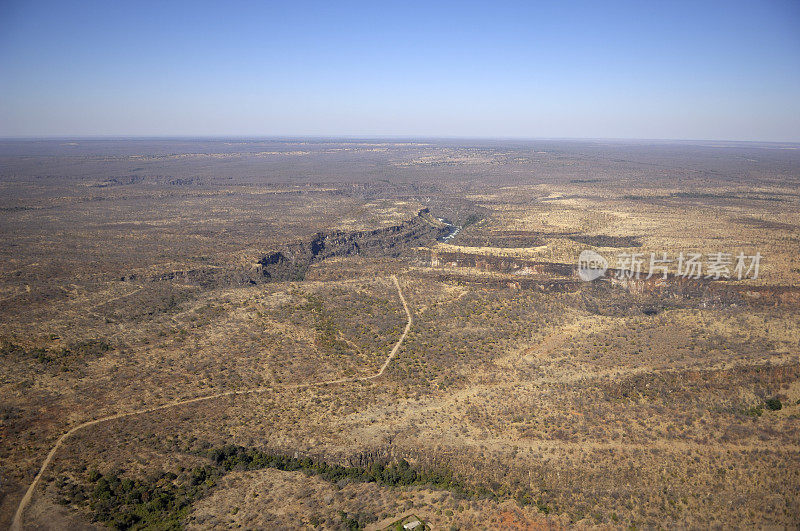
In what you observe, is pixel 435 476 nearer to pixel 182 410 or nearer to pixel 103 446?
pixel 182 410

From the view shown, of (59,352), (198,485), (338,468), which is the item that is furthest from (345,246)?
(198,485)

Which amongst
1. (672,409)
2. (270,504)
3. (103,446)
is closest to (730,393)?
(672,409)

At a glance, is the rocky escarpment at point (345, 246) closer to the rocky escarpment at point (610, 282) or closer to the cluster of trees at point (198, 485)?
the rocky escarpment at point (610, 282)

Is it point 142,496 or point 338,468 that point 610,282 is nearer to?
point 338,468
